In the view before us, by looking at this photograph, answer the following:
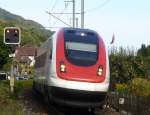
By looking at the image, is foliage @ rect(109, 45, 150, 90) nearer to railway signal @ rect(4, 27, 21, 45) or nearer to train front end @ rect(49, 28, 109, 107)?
railway signal @ rect(4, 27, 21, 45)

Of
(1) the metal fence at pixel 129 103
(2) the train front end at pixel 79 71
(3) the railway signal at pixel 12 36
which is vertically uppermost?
(3) the railway signal at pixel 12 36

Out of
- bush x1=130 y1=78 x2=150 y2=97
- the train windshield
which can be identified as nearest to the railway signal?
the train windshield

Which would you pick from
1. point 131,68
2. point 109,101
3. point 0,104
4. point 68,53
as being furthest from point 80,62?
point 131,68

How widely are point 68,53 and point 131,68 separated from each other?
54.4 ft

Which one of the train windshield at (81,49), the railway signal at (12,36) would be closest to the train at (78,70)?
the train windshield at (81,49)

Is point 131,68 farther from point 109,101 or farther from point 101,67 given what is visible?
point 101,67

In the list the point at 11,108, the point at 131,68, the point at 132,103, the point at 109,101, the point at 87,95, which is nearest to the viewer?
the point at 11,108

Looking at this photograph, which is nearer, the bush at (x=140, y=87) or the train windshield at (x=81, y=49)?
the train windshield at (x=81, y=49)

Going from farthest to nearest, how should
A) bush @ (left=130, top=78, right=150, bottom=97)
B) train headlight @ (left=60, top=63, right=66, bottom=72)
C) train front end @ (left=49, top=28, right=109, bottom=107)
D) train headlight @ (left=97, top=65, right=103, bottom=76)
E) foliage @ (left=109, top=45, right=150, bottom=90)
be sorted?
foliage @ (left=109, top=45, right=150, bottom=90), bush @ (left=130, top=78, right=150, bottom=97), train headlight @ (left=97, top=65, right=103, bottom=76), train headlight @ (left=60, top=63, right=66, bottom=72), train front end @ (left=49, top=28, right=109, bottom=107)

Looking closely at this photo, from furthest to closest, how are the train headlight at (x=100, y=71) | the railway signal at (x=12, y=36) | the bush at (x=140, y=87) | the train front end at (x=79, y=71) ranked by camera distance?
the bush at (x=140, y=87) < the railway signal at (x=12, y=36) < the train headlight at (x=100, y=71) < the train front end at (x=79, y=71)

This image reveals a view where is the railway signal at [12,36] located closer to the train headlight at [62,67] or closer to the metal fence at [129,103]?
the metal fence at [129,103]

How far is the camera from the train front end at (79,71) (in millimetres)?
19016

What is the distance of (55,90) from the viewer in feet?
62.8

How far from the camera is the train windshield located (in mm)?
19544
